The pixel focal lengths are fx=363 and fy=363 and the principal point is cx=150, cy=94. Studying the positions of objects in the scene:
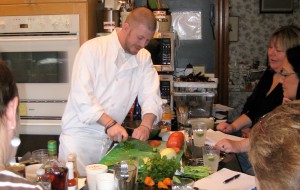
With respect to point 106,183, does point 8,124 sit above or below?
above

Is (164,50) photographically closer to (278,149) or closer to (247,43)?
(247,43)

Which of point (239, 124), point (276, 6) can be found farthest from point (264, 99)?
point (276, 6)

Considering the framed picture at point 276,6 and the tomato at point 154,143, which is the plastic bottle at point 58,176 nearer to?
the tomato at point 154,143

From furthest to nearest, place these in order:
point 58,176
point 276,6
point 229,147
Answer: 1. point 276,6
2. point 229,147
3. point 58,176

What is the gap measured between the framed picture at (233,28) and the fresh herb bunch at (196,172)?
9.48 ft

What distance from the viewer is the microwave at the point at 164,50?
2967 mm

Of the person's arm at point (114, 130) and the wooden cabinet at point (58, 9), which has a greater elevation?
the wooden cabinet at point (58, 9)

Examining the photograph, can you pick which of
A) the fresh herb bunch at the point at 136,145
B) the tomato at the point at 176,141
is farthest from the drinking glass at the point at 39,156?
the tomato at the point at 176,141

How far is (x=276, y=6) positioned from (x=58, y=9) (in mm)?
2606

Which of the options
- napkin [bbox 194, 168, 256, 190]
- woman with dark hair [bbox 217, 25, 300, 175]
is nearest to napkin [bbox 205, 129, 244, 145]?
woman with dark hair [bbox 217, 25, 300, 175]

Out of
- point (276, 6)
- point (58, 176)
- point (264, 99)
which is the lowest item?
point (58, 176)

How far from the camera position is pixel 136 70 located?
95.1 inches

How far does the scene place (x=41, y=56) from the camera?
2.91m

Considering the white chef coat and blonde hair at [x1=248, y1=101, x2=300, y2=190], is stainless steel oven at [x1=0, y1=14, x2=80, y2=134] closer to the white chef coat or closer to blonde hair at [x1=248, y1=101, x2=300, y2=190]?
the white chef coat
